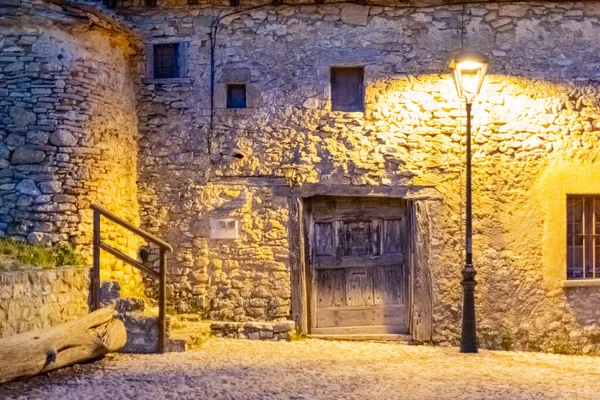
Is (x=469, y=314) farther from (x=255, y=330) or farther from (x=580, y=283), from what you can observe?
(x=255, y=330)

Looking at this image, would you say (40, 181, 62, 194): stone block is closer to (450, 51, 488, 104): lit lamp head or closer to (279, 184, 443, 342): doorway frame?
(279, 184, 443, 342): doorway frame

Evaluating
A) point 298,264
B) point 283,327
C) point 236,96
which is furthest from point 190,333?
point 236,96

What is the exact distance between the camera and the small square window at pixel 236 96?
348 inches

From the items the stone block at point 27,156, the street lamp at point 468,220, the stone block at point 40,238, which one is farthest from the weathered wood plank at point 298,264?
the stone block at point 27,156

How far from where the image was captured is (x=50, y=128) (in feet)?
25.7

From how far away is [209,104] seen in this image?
8.76 meters

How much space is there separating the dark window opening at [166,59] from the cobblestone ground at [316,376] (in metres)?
3.55

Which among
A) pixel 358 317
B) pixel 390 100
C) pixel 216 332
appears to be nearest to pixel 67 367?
pixel 216 332

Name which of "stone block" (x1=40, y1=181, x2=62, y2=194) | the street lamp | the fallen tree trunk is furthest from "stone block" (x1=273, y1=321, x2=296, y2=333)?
"stone block" (x1=40, y1=181, x2=62, y2=194)

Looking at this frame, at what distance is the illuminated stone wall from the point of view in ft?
25.2

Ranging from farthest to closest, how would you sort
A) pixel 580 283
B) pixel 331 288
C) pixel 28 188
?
pixel 331 288 → pixel 580 283 → pixel 28 188

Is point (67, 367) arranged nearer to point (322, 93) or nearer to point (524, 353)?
point (322, 93)

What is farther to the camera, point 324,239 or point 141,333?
point 324,239

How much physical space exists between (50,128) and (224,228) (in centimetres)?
239
